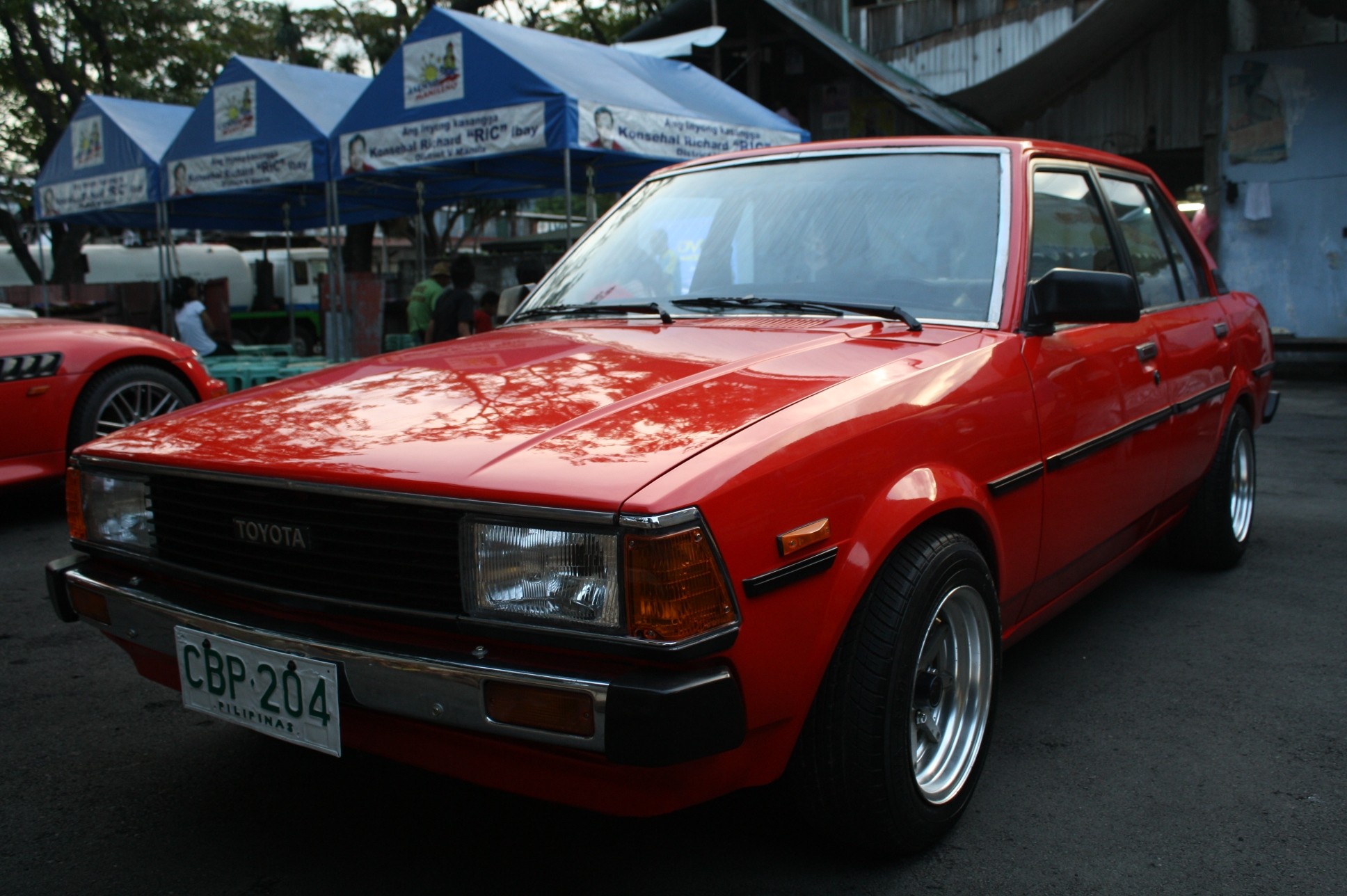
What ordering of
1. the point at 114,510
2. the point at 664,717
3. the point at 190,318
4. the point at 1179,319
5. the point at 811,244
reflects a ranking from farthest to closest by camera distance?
the point at 190,318, the point at 1179,319, the point at 811,244, the point at 114,510, the point at 664,717

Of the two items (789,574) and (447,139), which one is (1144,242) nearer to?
(789,574)

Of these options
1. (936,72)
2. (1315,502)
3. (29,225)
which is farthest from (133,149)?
(29,225)


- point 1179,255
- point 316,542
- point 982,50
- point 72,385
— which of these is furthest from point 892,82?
point 316,542

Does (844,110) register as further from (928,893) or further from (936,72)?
(928,893)

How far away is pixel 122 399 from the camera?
5680mm

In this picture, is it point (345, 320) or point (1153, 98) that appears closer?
point (345, 320)

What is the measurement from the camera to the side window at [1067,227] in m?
2.93

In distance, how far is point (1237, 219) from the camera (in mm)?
11898

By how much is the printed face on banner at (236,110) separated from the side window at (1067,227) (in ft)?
29.6

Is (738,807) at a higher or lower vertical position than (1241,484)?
lower

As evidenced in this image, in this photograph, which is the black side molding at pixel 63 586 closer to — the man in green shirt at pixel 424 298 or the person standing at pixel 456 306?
the person standing at pixel 456 306

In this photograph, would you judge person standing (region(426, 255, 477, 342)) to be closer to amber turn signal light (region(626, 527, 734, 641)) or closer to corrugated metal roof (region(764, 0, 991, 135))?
corrugated metal roof (region(764, 0, 991, 135))

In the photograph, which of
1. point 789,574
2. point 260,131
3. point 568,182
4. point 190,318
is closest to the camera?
point 789,574

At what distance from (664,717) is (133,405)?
5.06 metres
